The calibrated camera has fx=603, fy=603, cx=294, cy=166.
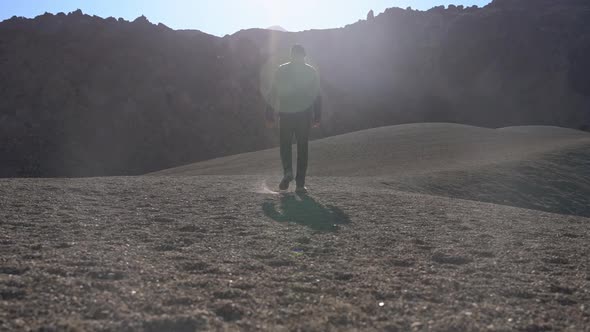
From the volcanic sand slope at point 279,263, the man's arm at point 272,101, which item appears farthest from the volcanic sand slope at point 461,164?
the volcanic sand slope at point 279,263

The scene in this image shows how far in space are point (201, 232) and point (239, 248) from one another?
0.75 meters

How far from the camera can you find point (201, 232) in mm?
5066

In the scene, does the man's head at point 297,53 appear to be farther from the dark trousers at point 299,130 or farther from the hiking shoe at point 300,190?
the hiking shoe at point 300,190

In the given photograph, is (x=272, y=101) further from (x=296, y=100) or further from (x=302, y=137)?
(x=302, y=137)

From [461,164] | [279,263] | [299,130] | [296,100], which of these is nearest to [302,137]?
[299,130]

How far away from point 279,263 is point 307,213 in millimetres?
2315

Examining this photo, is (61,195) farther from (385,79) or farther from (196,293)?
(385,79)

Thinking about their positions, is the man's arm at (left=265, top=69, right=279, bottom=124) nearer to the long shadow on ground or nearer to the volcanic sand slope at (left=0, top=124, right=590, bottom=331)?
the volcanic sand slope at (left=0, top=124, right=590, bottom=331)

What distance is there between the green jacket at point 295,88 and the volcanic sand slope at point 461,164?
2.67 m

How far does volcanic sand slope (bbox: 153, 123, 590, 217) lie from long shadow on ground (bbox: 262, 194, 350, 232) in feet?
11.3

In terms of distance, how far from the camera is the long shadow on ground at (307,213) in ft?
18.6

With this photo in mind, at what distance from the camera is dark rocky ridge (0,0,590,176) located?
143 feet

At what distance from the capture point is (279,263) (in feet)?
13.0

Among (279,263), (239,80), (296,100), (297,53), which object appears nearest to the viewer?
(279,263)
